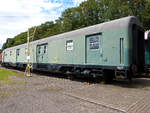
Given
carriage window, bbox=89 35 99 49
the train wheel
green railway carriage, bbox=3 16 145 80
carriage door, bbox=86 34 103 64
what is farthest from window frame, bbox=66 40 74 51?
the train wheel

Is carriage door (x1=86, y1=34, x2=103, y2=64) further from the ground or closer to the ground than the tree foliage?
closer to the ground

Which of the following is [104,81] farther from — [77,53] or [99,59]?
[77,53]

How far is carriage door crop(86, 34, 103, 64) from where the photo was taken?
838 centimetres

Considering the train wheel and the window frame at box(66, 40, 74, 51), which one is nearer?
the train wheel

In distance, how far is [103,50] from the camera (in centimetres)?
815

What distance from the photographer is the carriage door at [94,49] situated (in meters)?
8.38

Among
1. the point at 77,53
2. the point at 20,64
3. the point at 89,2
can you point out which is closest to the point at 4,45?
the point at 89,2

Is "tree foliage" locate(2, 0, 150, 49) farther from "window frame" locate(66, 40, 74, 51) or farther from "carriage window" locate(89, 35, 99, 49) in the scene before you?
"carriage window" locate(89, 35, 99, 49)

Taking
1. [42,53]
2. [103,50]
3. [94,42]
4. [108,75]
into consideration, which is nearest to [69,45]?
[94,42]

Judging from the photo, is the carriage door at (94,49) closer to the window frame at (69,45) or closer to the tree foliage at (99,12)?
the window frame at (69,45)

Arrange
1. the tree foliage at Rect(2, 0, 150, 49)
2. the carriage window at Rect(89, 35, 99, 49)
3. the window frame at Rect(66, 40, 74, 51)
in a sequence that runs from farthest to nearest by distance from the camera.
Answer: the tree foliage at Rect(2, 0, 150, 49) → the window frame at Rect(66, 40, 74, 51) → the carriage window at Rect(89, 35, 99, 49)

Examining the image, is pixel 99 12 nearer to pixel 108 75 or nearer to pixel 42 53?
pixel 42 53

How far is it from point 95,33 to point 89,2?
1037 inches

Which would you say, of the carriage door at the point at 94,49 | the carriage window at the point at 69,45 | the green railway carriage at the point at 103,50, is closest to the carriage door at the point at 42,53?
the green railway carriage at the point at 103,50
